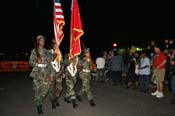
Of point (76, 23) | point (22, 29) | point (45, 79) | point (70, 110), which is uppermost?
point (22, 29)

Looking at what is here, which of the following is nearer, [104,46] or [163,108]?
[163,108]

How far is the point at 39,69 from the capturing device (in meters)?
9.19

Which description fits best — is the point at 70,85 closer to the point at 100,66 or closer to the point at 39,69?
the point at 39,69

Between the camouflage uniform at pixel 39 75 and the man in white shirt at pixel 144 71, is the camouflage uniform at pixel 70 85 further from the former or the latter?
the man in white shirt at pixel 144 71

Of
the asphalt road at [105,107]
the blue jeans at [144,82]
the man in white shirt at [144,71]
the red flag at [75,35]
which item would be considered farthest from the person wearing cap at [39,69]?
the blue jeans at [144,82]

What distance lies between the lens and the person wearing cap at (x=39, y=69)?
9078 mm

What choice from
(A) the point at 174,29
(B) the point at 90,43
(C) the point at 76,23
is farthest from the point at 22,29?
(C) the point at 76,23

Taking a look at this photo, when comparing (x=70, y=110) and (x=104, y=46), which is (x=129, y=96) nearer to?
(x=70, y=110)

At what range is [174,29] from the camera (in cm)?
5869

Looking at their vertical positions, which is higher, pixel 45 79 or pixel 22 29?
pixel 22 29

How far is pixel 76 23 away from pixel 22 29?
2890 inches

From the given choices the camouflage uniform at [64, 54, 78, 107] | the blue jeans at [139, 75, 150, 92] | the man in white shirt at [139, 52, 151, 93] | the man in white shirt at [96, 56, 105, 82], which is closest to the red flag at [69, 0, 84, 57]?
the camouflage uniform at [64, 54, 78, 107]

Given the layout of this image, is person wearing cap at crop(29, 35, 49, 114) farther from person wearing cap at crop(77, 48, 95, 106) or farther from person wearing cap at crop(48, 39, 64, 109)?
person wearing cap at crop(77, 48, 95, 106)

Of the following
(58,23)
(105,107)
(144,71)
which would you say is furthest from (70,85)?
(144,71)
